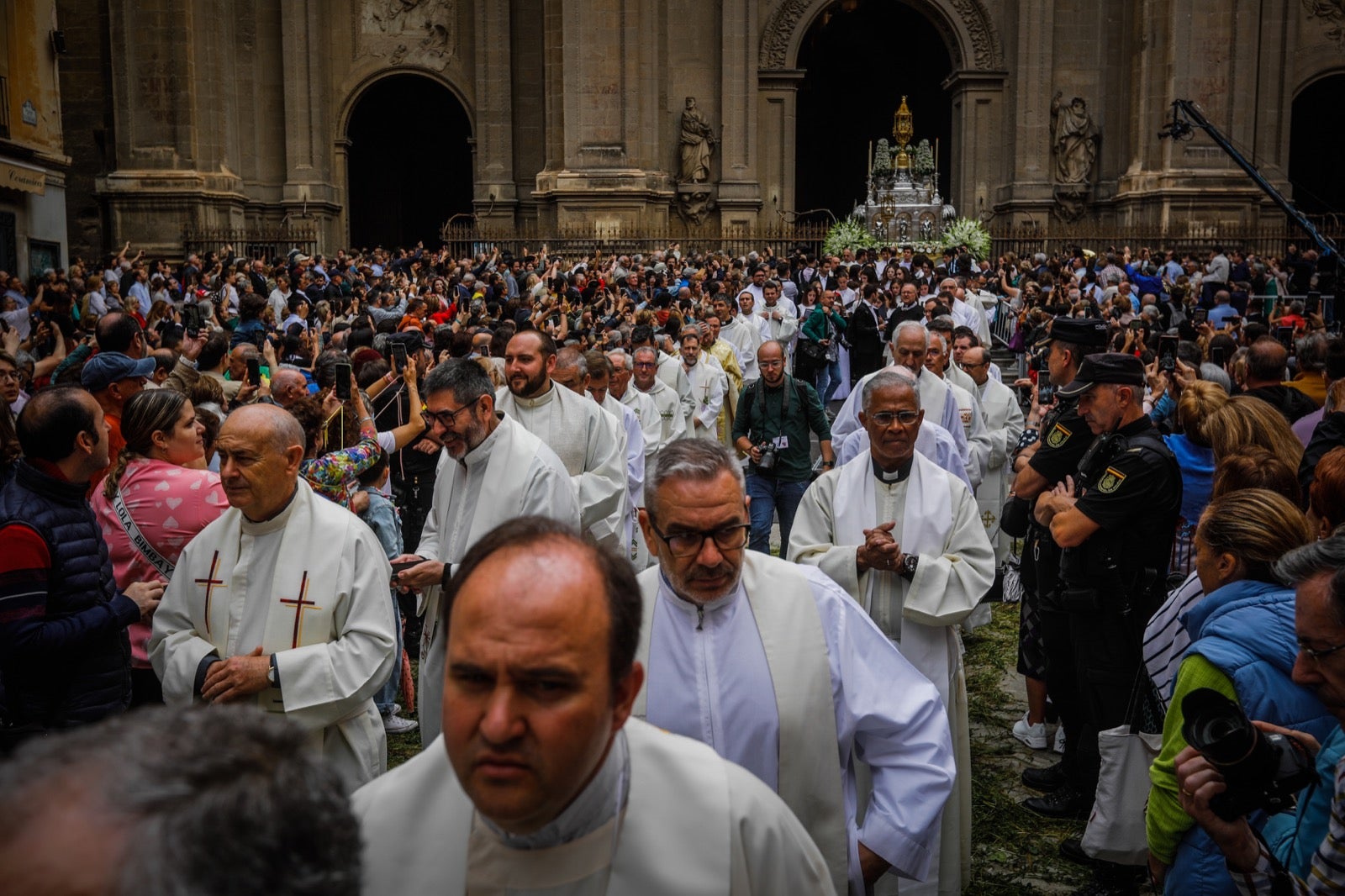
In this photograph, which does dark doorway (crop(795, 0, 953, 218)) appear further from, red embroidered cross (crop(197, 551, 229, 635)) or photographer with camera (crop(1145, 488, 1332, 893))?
red embroidered cross (crop(197, 551, 229, 635))

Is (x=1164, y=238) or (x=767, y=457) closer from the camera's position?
(x=767, y=457)

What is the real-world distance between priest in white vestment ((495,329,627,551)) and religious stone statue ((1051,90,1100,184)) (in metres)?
26.7

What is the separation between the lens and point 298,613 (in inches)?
155

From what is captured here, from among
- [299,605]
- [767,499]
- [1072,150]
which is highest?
[1072,150]

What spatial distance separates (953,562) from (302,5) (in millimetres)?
29365

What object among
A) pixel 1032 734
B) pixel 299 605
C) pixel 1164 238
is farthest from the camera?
pixel 1164 238

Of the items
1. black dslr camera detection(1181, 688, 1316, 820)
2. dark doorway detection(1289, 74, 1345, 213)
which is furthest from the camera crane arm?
dark doorway detection(1289, 74, 1345, 213)

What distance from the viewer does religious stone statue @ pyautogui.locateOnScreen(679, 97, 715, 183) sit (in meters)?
30.7

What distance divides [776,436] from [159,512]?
5.50 m

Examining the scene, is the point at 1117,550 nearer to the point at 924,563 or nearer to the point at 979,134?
the point at 924,563

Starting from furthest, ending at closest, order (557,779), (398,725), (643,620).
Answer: (398,725) < (643,620) < (557,779)

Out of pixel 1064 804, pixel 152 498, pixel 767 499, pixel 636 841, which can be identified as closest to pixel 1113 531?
pixel 1064 804

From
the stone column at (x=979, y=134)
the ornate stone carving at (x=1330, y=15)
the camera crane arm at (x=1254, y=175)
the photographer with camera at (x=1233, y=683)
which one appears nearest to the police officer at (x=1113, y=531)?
the photographer with camera at (x=1233, y=683)

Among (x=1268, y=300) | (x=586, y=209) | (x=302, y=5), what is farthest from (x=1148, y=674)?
(x=302, y=5)
